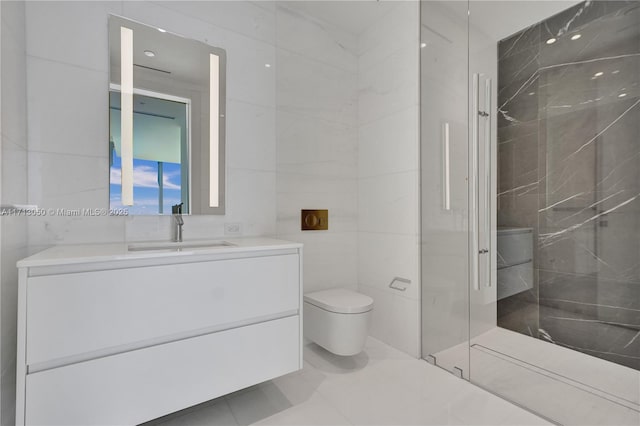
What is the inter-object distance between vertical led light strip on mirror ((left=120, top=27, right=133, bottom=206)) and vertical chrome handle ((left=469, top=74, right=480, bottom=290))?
1.92 metres

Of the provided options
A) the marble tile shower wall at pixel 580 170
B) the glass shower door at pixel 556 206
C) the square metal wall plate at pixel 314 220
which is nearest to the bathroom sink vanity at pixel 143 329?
the square metal wall plate at pixel 314 220

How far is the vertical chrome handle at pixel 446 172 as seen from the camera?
6.33ft

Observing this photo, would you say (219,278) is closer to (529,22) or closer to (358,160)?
(358,160)

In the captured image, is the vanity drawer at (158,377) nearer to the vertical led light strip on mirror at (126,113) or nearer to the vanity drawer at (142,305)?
the vanity drawer at (142,305)

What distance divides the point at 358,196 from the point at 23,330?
6.86 feet

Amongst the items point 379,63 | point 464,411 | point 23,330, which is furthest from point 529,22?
point 23,330

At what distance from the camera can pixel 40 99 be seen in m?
1.43

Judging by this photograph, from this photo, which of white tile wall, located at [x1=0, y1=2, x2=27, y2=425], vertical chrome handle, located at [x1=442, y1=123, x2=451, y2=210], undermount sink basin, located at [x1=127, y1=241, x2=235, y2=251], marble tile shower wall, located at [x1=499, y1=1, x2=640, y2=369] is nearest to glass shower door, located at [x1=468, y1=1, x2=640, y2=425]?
marble tile shower wall, located at [x1=499, y1=1, x2=640, y2=369]

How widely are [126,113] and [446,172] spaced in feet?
6.25

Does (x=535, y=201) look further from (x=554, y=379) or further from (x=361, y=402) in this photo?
(x=361, y=402)

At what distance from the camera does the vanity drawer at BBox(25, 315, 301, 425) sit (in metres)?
1.04

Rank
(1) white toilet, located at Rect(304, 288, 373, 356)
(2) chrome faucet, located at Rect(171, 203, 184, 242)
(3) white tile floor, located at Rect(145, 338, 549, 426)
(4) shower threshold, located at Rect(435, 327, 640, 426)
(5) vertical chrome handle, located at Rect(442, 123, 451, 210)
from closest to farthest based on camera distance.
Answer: (4) shower threshold, located at Rect(435, 327, 640, 426) < (3) white tile floor, located at Rect(145, 338, 549, 426) < (2) chrome faucet, located at Rect(171, 203, 184, 242) < (1) white toilet, located at Rect(304, 288, 373, 356) < (5) vertical chrome handle, located at Rect(442, 123, 451, 210)

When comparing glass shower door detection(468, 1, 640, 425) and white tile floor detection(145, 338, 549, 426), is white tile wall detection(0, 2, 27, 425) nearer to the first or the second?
white tile floor detection(145, 338, 549, 426)

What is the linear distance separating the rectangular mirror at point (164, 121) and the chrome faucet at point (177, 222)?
2 cm
